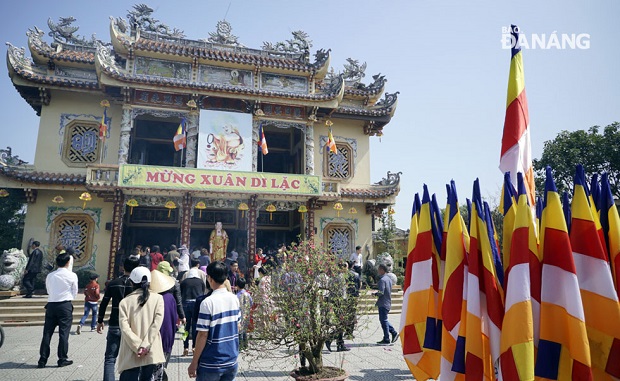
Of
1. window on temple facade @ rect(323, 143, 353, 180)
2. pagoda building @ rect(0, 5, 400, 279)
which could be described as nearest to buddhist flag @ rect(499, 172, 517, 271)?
pagoda building @ rect(0, 5, 400, 279)

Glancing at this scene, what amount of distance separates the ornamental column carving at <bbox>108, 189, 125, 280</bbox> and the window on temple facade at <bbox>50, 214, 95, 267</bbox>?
3.95ft

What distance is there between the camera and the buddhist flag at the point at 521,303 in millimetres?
2408

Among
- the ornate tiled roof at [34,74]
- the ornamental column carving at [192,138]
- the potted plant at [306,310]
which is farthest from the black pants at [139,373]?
the ornate tiled roof at [34,74]

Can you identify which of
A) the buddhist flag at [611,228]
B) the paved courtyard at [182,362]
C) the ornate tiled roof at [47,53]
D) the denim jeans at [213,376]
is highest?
the ornate tiled roof at [47,53]

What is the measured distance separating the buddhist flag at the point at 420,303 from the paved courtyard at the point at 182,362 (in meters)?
1.17

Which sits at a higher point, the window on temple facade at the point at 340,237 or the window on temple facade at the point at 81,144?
the window on temple facade at the point at 81,144

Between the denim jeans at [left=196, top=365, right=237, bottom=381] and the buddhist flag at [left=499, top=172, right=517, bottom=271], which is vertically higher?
the buddhist flag at [left=499, top=172, right=517, bottom=271]

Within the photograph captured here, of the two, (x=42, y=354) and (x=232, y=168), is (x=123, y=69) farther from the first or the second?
(x=42, y=354)

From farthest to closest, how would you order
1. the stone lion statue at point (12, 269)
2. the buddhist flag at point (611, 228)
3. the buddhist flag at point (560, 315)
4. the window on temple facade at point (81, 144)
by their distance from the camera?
the window on temple facade at point (81, 144)
the stone lion statue at point (12, 269)
the buddhist flag at point (611, 228)
the buddhist flag at point (560, 315)

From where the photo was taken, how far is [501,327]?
2678 millimetres

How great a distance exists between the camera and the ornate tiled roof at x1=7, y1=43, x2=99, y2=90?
45.1 feet

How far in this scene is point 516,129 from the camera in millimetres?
4117

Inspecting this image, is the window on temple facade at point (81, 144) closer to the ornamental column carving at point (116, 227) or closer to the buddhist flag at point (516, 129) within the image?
the ornamental column carving at point (116, 227)

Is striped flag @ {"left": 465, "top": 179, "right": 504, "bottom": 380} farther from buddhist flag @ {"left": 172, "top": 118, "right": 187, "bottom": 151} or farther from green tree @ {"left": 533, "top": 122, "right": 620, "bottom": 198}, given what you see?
green tree @ {"left": 533, "top": 122, "right": 620, "bottom": 198}
